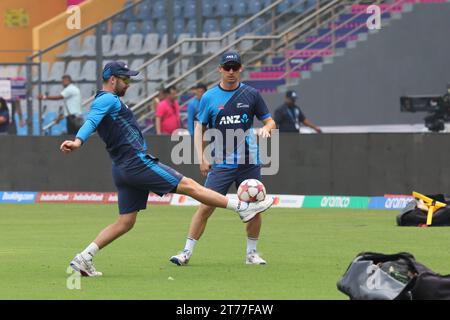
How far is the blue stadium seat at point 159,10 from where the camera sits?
3719 cm

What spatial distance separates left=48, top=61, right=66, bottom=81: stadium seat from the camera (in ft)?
119

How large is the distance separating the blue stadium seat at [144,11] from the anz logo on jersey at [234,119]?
2322 cm

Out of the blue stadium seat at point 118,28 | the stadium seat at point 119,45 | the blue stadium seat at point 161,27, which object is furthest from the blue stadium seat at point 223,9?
the blue stadium seat at point 118,28

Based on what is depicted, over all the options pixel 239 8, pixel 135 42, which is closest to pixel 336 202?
pixel 239 8

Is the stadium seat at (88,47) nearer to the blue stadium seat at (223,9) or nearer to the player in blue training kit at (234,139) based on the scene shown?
the blue stadium seat at (223,9)

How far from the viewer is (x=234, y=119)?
1420cm

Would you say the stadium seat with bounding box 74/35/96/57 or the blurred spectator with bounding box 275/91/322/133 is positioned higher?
the stadium seat with bounding box 74/35/96/57

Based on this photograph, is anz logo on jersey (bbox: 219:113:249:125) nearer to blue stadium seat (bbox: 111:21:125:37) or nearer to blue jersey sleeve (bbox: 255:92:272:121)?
blue jersey sleeve (bbox: 255:92:272:121)

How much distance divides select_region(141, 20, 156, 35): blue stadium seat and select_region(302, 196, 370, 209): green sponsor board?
1273 cm

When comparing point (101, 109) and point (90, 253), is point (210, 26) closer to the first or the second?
point (101, 109)

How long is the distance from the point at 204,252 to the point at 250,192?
2.89 meters

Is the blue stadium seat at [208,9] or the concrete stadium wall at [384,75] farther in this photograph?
the blue stadium seat at [208,9]

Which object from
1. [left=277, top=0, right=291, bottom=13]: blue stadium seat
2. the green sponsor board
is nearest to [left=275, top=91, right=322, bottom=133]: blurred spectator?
the green sponsor board
